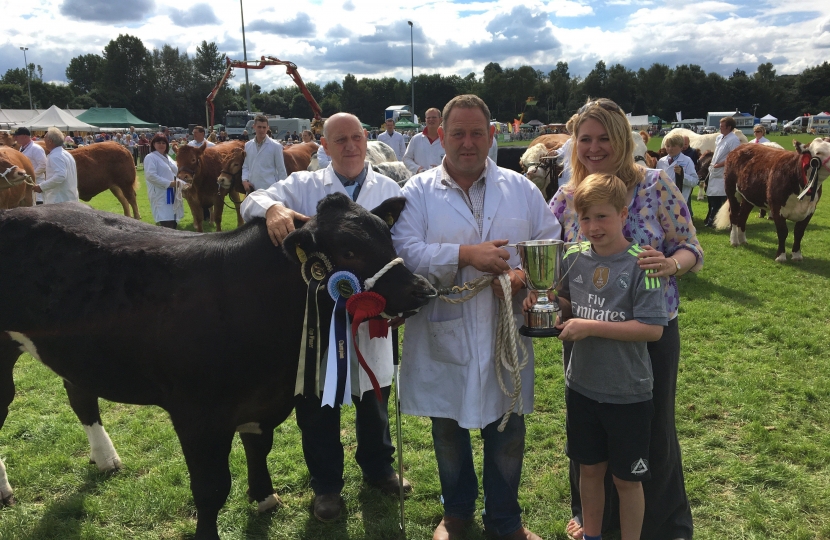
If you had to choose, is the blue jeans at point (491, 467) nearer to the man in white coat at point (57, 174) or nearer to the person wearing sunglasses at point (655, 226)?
the person wearing sunglasses at point (655, 226)

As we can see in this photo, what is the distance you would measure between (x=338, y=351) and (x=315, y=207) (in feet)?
3.14

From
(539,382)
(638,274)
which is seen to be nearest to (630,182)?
(638,274)

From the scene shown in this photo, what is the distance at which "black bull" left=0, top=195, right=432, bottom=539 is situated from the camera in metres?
2.85

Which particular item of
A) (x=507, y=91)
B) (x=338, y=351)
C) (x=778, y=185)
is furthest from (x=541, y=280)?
(x=507, y=91)

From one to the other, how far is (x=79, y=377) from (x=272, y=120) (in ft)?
169

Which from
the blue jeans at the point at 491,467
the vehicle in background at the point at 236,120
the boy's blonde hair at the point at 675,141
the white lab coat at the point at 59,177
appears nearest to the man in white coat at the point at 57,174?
the white lab coat at the point at 59,177

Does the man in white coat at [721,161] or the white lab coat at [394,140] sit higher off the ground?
the white lab coat at [394,140]

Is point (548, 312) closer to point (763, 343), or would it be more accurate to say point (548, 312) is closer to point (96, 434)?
point (96, 434)

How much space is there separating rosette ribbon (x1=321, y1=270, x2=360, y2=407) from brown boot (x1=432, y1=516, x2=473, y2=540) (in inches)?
38.7

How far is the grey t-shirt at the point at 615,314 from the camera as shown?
2457mm

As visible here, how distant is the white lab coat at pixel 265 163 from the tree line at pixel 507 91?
74.5 metres

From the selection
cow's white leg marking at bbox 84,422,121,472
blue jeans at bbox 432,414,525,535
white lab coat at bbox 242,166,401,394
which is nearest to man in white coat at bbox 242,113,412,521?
white lab coat at bbox 242,166,401,394

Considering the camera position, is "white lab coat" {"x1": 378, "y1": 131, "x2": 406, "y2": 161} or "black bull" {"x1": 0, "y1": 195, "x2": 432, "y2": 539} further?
"white lab coat" {"x1": 378, "y1": 131, "x2": 406, "y2": 161}

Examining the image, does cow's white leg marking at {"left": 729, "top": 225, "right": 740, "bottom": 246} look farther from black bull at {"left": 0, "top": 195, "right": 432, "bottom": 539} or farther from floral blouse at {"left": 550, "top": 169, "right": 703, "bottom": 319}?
black bull at {"left": 0, "top": 195, "right": 432, "bottom": 539}
